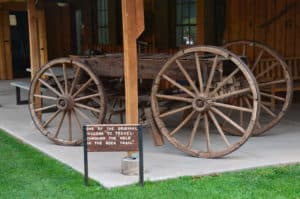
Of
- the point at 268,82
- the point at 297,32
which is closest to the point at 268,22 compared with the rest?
the point at 297,32

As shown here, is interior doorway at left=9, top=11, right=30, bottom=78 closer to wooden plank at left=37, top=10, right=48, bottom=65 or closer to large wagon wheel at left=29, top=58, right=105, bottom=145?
wooden plank at left=37, top=10, right=48, bottom=65

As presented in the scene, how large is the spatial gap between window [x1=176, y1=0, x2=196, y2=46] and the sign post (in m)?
5.41

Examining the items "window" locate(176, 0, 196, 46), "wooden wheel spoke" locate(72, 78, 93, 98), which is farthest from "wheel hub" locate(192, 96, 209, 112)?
"window" locate(176, 0, 196, 46)

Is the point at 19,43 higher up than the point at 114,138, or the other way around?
the point at 19,43

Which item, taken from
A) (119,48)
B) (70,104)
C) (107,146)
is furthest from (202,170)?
(119,48)

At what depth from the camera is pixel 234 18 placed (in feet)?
30.7

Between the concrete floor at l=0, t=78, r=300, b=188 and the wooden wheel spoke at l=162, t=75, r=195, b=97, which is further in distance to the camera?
the wooden wheel spoke at l=162, t=75, r=195, b=97

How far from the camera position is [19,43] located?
15.9 meters

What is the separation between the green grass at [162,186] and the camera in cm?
455

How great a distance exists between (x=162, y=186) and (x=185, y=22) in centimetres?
584

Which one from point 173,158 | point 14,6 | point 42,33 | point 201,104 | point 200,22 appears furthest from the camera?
point 14,6

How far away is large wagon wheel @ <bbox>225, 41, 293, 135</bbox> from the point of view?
22.4 ft

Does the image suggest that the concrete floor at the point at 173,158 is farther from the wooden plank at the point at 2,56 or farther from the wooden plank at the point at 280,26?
the wooden plank at the point at 2,56

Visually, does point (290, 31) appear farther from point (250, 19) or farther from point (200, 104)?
point (200, 104)
